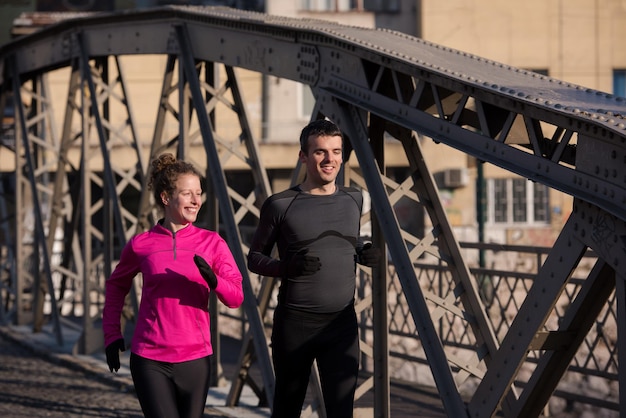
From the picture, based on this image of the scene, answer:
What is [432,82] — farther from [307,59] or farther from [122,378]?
[122,378]

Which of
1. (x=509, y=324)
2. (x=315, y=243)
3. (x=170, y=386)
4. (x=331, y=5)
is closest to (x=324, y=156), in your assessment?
(x=315, y=243)

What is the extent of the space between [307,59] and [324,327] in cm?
317

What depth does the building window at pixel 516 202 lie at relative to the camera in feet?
142

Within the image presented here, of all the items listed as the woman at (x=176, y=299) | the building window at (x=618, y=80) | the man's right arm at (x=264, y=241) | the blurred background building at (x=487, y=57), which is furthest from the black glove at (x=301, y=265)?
the building window at (x=618, y=80)

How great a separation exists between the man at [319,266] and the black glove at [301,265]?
25mm

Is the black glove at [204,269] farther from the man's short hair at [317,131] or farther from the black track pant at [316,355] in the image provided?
the man's short hair at [317,131]

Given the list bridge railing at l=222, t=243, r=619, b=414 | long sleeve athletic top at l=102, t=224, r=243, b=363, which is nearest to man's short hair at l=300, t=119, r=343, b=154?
long sleeve athletic top at l=102, t=224, r=243, b=363

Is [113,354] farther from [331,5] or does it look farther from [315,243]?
[331,5]

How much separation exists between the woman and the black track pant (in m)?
0.41

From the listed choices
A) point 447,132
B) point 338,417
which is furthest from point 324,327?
point 447,132

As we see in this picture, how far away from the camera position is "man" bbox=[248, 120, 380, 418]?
22.9 ft

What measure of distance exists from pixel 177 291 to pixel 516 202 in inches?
1486

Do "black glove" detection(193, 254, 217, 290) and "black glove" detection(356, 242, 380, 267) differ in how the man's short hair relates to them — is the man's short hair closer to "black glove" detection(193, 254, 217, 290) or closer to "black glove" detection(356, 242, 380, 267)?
"black glove" detection(356, 242, 380, 267)

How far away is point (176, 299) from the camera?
6707mm
